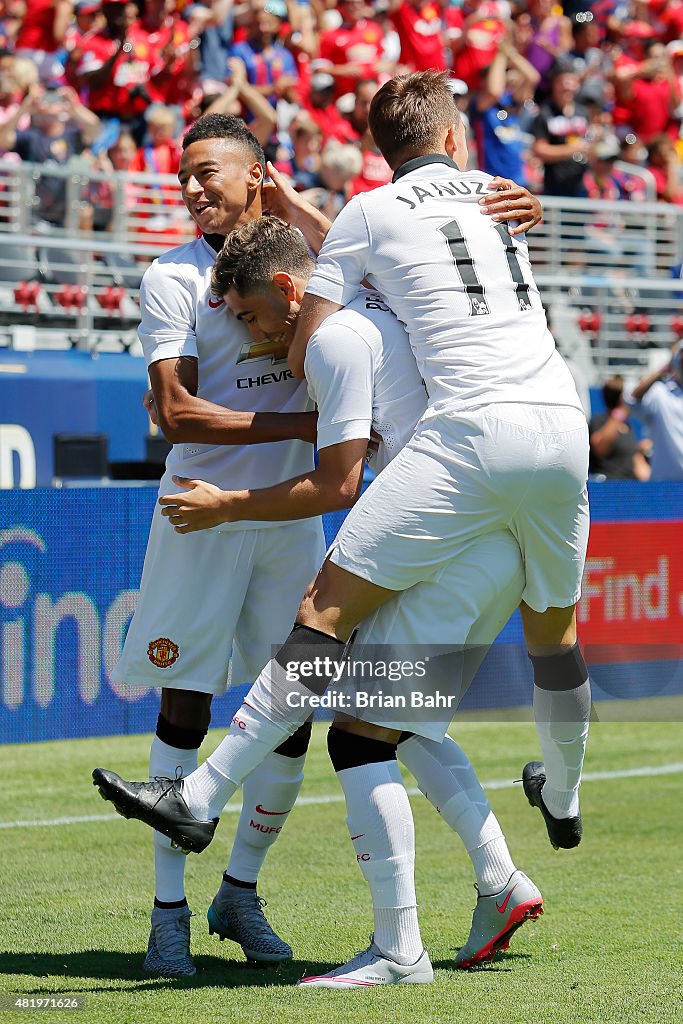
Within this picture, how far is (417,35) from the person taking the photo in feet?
48.0

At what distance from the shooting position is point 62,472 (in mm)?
9250

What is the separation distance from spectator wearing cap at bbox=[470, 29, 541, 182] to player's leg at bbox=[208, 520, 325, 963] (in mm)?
9752

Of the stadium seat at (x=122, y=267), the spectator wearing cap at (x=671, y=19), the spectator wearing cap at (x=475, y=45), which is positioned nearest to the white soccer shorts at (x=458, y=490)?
the stadium seat at (x=122, y=267)

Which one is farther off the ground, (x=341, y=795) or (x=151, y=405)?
(x=151, y=405)

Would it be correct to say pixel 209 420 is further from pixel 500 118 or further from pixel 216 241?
pixel 500 118

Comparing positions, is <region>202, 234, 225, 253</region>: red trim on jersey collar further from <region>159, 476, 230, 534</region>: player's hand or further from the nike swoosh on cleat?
the nike swoosh on cleat

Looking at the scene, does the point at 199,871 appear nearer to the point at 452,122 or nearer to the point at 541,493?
the point at 541,493

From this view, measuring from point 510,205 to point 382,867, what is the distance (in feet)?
5.91

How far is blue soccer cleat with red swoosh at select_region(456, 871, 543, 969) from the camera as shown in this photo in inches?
155

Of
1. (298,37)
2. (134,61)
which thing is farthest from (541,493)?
(298,37)

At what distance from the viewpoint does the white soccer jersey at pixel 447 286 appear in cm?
363

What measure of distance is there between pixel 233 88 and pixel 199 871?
337 inches

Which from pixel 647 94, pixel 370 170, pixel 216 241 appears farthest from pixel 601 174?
pixel 216 241

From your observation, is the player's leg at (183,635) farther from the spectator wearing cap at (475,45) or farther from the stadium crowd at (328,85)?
the spectator wearing cap at (475,45)
